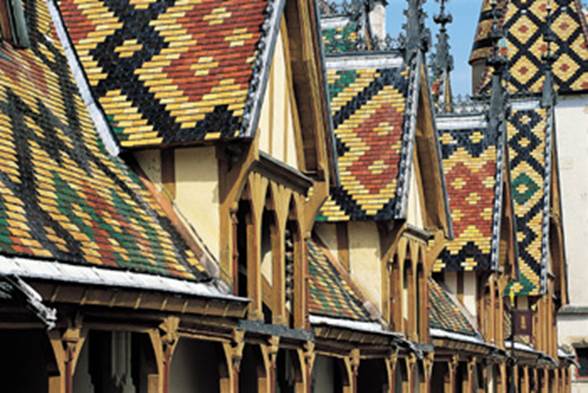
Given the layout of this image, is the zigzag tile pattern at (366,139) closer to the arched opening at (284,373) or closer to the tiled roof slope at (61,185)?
the arched opening at (284,373)

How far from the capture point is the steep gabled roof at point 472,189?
26406 millimetres

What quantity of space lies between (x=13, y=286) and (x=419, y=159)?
45.9ft

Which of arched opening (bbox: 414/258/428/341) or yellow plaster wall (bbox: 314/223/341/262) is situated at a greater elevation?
yellow plaster wall (bbox: 314/223/341/262)

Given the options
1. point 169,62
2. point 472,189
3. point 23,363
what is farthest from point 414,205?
point 23,363

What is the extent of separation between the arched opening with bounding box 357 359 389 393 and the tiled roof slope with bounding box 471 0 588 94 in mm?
24650

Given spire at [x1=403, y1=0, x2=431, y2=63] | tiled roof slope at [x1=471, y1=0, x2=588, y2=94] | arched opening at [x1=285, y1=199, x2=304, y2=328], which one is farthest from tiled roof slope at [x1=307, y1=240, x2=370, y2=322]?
tiled roof slope at [x1=471, y1=0, x2=588, y2=94]

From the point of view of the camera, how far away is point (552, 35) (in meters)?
43.2

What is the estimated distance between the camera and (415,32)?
21531mm

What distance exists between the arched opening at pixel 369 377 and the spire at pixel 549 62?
1576 cm

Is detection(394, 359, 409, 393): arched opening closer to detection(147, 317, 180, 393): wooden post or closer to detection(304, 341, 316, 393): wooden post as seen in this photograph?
detection(304, 341, 316, 393): wooden post

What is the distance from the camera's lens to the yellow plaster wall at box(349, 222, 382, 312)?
65.2ft

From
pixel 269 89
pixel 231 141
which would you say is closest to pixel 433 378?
pixel 269 89

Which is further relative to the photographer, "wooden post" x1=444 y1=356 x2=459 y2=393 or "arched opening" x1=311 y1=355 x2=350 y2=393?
"wooden post" x1=444 y1=356 x2=459 y2=393

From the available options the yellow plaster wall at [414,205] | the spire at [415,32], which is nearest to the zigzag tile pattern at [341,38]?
the spire at [415,32]
